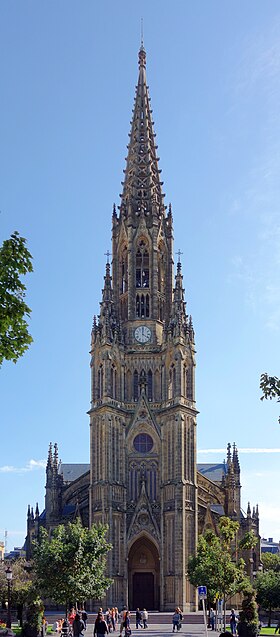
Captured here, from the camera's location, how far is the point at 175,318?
8350 centimetres

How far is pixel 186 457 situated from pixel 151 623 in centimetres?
1640


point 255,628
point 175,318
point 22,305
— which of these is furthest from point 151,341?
point 22,305

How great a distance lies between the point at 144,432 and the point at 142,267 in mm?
16747

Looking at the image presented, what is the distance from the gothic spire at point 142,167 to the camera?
90.9 m

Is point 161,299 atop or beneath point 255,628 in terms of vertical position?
atop

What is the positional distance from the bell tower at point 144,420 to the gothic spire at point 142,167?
0.77m

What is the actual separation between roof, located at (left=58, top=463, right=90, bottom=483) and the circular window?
27461mm

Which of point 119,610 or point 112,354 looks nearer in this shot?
point 119,610

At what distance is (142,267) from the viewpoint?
8812cm

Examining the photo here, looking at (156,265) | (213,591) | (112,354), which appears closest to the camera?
(213,591)

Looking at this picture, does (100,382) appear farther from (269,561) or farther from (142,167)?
(269,561)

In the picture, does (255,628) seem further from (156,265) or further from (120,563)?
(156,265)

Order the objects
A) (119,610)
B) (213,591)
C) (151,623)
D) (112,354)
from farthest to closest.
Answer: (112,354) < (119,610) < (151,623) < (213,591)

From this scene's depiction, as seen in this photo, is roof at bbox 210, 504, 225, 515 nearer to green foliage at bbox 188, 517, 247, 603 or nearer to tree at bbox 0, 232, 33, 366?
green foliage at bbox 188, 517, 247, 603
